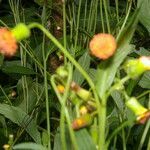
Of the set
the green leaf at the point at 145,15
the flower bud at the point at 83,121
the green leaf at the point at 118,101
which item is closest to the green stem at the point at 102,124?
the flower bud at the point at 83,121

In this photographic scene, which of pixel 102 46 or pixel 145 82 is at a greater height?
pixel 102 46

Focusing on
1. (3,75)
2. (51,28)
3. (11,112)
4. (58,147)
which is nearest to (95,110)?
(58,147)

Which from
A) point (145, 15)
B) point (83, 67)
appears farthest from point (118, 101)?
point (145, 15)

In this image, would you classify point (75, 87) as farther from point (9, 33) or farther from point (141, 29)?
point (141, 29)

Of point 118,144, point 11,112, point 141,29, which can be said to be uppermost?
point 141,29

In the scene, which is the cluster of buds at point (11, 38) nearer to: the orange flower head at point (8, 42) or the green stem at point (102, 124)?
the orange flower head at point (8, 42)

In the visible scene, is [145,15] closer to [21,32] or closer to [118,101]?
[118,101]
